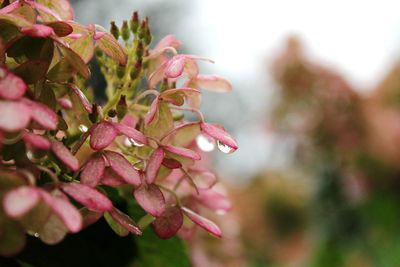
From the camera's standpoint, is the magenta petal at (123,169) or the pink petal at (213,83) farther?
the pink petal at (213,83)

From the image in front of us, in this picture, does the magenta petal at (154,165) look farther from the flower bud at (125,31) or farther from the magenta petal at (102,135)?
the flower bud at (125,31)

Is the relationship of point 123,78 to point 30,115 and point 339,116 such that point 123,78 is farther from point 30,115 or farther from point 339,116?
point 339,116

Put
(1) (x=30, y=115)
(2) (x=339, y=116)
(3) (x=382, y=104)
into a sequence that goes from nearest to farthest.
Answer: (1) (x=30, y=115) → (2) (x=339, y=116) → (3) (x=382, y=104)

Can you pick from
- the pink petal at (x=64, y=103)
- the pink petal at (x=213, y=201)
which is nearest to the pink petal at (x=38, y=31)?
the pink petal at (x=64, y=103)

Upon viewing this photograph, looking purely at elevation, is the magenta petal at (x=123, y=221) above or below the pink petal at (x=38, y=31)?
below

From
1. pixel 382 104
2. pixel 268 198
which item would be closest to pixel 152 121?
pixel 382 104

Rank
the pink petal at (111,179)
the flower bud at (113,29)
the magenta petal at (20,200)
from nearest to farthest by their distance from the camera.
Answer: the magenta petal at (20,200) → the pink petal at (111,179) → the flower bud at (113,29)

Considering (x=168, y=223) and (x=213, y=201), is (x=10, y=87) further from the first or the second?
Result: (x=213, y=201)
